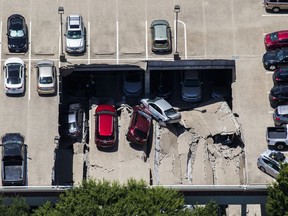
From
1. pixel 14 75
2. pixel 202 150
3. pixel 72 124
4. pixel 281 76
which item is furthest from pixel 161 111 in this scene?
pixel 14 75

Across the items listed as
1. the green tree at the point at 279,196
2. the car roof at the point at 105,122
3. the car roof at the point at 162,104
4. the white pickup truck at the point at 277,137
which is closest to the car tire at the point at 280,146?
the white pickup truck at the point at 277,137

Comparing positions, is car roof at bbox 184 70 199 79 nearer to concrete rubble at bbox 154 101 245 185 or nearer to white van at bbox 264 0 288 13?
concrete rubble at bbox 154 101 245 185

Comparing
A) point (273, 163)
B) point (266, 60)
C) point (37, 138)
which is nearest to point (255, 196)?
point (273, 163)

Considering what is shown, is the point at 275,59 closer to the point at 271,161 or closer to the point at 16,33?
the point at 271,161

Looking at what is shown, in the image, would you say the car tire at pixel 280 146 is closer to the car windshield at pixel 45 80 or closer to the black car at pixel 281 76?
the black car at pixel 281 76

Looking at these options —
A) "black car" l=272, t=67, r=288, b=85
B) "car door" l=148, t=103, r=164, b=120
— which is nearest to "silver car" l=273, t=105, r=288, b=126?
"black car" l=272, t=67, r=288, b=85

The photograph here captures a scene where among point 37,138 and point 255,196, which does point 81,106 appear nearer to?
point 37,138
